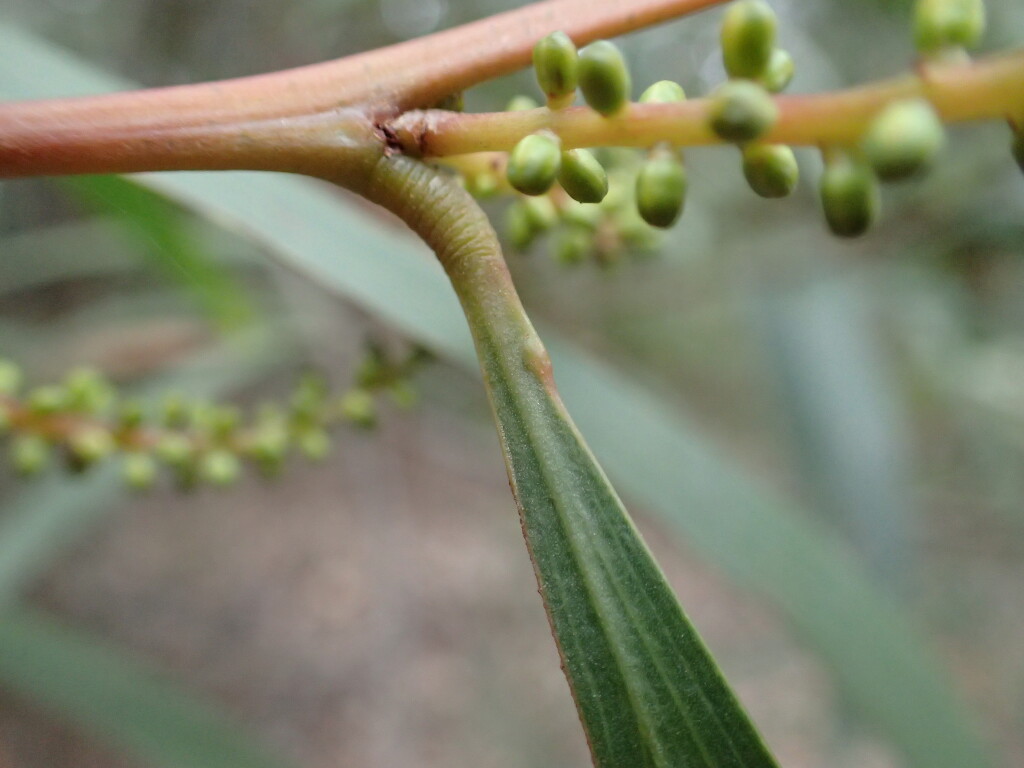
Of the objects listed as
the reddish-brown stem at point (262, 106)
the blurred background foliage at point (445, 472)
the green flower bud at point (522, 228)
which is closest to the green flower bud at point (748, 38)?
the reddish-brown stem at point (262, 106)

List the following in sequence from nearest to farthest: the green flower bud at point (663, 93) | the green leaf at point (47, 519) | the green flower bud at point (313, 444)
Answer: the green flower bud at point (663, 93) → the green flower bud at point (313, 444) → the green leaf at point (47, 519)

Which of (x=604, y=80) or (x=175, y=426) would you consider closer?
(x=604, y=80)

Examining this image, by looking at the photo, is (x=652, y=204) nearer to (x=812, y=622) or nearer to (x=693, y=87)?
(x=812, y=622)

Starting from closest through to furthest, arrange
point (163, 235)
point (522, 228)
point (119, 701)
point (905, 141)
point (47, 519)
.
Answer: point (905, 141) < point (522, 228) < point (163, 235) < point (119, 701) < point (47, 519)

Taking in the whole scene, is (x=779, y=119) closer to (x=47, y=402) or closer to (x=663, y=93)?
(x=663, y=93)

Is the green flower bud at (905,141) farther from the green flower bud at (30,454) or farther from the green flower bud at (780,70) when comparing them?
the green flower bud at (30,454)

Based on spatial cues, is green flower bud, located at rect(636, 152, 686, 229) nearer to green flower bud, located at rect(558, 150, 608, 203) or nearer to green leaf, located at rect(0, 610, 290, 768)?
green flower bud, located at rect(558, 150, 608, 203)

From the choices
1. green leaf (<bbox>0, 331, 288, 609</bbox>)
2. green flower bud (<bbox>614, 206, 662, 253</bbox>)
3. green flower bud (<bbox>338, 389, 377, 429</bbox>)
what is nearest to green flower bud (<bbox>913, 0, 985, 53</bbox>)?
green flower bud (<bbox>614, 206, 662, 253</bbox>)

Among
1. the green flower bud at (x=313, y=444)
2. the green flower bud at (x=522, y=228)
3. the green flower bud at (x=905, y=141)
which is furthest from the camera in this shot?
the green flower bud at (x=313, y=444)

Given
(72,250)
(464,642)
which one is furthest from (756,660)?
(72,250)

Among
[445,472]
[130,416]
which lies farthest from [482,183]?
[445,472]
